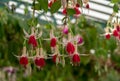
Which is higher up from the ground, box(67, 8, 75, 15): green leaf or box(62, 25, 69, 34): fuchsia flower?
box(67, 8, 75, 15): green leaf

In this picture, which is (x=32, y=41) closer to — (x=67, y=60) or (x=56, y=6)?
(x=56, y=6)

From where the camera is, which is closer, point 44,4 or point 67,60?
point 44,4

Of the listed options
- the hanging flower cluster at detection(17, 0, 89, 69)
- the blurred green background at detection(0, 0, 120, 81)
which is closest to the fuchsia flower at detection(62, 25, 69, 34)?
the hanging flower cluster at detection(17, 0, 89, 69)

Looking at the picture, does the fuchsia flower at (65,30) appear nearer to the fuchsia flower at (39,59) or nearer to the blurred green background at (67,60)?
the fuchsia flower at (39,59)

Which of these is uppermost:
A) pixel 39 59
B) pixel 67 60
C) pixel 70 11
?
pixel 70 11

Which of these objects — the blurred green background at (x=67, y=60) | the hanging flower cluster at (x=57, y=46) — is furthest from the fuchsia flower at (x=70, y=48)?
the blurred green background at (x=67, y=60)

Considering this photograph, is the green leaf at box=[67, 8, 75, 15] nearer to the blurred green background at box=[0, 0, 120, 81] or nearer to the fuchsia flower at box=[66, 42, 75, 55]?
the fuchsia flower at box=[66, 42, 75, 55]

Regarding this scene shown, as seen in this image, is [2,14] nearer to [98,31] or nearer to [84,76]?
[98,31]

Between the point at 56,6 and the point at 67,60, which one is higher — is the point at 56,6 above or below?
above

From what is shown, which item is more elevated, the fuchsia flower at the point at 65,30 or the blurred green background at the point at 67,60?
the fuchsia flower at the point at 65,30

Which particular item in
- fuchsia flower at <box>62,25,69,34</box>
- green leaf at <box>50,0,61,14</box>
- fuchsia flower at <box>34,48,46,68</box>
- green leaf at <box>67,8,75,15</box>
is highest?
green leaf at <box>50,0,61,14</box>

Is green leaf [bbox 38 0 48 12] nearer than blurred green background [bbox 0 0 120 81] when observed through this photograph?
Yes

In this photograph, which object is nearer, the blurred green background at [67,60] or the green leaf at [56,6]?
the green leaf at [56,6]

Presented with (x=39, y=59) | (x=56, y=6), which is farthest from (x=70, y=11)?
(x=39, y=59)
